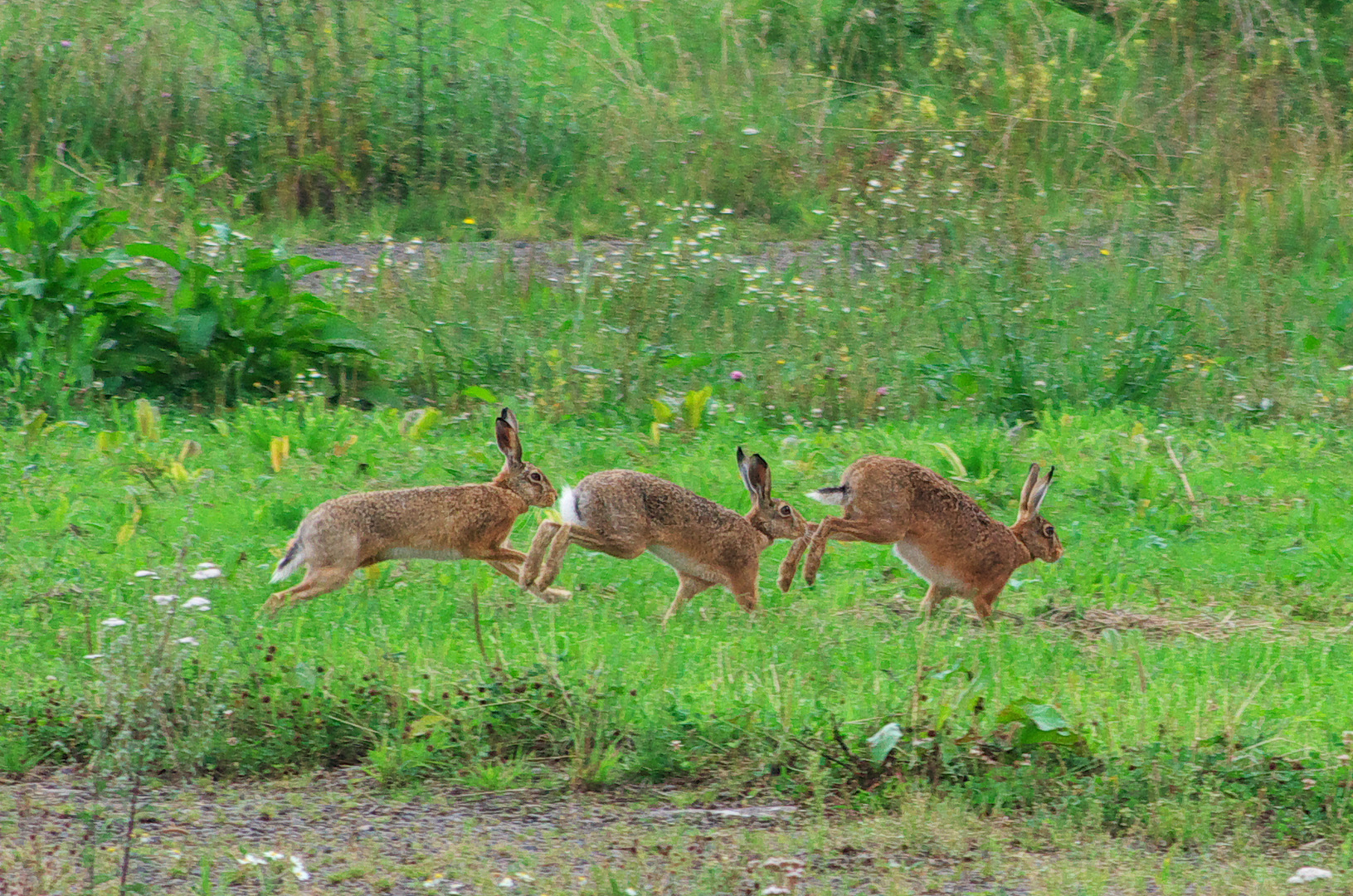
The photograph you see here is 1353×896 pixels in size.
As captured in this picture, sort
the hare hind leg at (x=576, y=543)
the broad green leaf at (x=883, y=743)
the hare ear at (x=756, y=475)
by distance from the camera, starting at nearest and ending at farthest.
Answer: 1. the broad green leaf at (x=883, y=743)
2. the hare hind leg at (x=576, y=543)
3. the hare ear at (x=756, y=475)

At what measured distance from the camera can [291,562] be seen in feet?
20.4

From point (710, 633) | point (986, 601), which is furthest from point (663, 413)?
point (710, 633)

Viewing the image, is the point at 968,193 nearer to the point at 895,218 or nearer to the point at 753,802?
the point at 895,218

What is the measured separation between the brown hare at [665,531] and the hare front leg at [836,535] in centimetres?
20

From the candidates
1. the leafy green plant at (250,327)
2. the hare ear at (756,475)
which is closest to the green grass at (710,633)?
the hare ear at (756,475)

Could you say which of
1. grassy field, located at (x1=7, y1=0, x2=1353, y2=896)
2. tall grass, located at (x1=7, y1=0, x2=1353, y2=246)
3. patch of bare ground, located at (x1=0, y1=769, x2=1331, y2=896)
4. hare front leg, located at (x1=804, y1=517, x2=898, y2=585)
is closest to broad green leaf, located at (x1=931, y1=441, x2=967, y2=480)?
grassy field, located at (x1=7, y1=0, x2=1353, y2=896)

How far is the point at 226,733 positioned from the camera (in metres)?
5.07

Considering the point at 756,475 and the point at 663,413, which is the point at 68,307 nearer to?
the point at 663,413

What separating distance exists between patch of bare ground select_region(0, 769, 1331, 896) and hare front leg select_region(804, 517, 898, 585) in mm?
1884

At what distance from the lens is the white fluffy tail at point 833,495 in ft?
21.8

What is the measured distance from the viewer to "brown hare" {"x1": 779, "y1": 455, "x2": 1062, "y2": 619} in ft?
21.6

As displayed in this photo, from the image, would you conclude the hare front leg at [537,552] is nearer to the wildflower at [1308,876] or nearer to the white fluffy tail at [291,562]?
the white fluffy tail at [291,562]

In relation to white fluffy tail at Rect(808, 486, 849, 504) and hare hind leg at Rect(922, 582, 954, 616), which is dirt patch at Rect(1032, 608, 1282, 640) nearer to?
hare hind leg at Rect(922, 582, 954, 616)

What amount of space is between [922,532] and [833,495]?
1.21 ft
